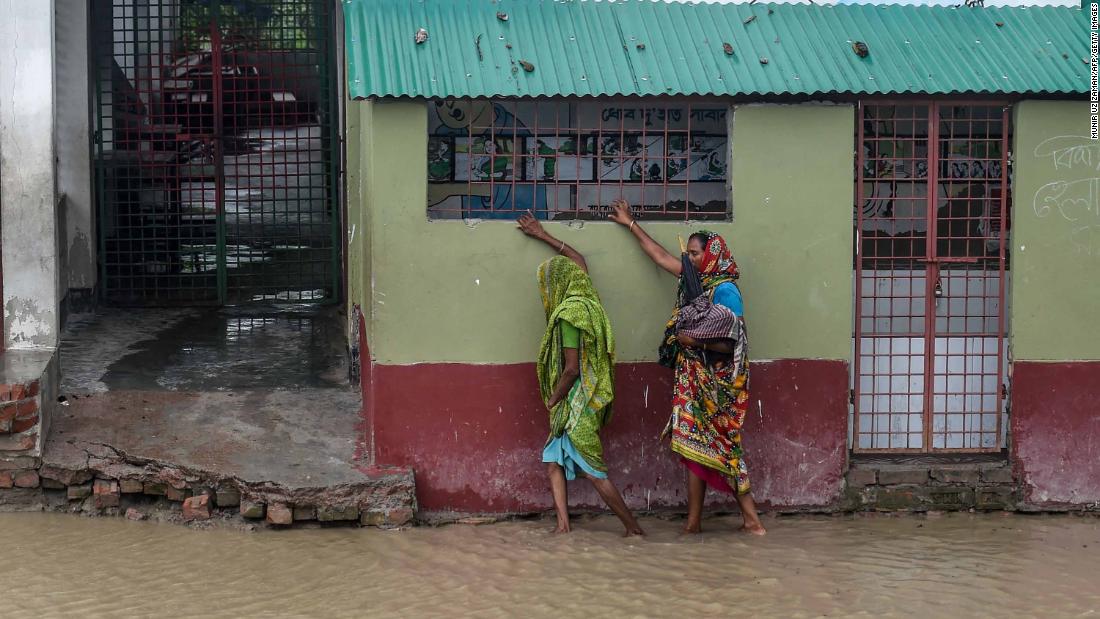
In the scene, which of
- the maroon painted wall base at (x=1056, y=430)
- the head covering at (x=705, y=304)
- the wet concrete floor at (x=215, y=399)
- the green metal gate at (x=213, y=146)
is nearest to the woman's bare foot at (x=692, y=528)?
the head covering at (x=705, y=304)

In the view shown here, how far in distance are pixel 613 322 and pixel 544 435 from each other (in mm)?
731

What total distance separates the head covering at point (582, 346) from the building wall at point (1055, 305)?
2.40m

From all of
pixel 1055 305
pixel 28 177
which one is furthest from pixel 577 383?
pixel 28 177

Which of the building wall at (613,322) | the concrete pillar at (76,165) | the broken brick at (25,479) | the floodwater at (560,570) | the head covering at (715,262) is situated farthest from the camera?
the concrete pillar at (76,165)

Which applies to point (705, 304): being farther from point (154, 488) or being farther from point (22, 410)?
point (22, 410)

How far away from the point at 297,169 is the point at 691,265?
20.8ft

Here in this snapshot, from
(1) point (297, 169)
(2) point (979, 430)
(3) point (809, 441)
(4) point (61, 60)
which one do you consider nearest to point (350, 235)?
(1) point (297, 169)

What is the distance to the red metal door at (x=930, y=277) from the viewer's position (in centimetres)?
664

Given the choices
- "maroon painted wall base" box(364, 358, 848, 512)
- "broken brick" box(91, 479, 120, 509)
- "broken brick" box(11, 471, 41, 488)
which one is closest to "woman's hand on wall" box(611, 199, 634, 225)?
"maroon painted wall base" box(364, 358, 848, 512)

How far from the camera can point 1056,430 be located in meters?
6.68

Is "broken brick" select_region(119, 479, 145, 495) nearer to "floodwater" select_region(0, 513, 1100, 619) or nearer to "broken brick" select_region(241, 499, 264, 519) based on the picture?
"floodwater" select_region(0, 513, 1100, 619)

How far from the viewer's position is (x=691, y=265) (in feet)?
19.9

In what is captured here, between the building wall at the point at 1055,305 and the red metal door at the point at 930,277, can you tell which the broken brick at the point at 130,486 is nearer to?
the red metal door at the point at 930,277

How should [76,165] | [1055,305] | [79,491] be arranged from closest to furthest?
[79,491] → [1055,305] → [76,165]
